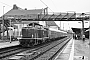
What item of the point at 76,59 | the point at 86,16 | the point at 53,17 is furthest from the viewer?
the point at 53,17

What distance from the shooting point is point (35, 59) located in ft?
44.7

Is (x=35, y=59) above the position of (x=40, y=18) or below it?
below

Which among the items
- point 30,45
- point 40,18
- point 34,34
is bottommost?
point 30,45

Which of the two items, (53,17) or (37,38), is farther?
(53,17)

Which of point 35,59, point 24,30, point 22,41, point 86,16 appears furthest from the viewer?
point 86,16

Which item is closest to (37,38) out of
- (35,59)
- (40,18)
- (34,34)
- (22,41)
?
(34,34)

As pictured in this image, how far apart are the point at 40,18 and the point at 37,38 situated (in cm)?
1886

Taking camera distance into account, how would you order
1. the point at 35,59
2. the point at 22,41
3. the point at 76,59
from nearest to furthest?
the point at 76,59, the point at 35,59, the point at 22,41

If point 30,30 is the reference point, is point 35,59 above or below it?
below

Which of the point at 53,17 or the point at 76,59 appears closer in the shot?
the point at 76,59

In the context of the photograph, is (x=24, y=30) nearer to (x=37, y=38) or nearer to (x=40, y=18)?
(x=37, y=38)

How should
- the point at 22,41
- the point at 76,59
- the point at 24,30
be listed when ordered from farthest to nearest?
the point at 24,30 < the point at 22,41 < the point at 76,59

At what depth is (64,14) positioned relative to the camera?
43.7 meters

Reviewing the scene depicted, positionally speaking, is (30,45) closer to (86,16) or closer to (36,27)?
(36,27)
